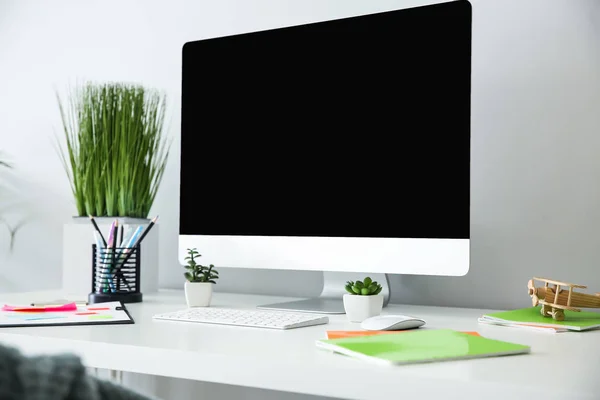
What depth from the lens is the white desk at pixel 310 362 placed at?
707 millimetres

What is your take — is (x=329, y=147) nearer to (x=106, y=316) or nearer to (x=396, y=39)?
(x=396, y=39)

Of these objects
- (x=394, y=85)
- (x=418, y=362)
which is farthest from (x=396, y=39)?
(x=418, y=362)

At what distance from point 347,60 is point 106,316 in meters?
0.65

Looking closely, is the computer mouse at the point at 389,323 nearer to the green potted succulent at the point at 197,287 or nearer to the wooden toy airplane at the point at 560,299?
the wooden toy airplane at the point at 560,299

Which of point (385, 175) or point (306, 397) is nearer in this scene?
point (385, 175)

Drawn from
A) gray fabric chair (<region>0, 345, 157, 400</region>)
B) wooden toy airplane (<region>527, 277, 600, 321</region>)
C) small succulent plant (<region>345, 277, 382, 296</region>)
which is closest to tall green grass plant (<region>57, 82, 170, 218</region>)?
small succulent plant (<region>345, 277, 382, 296</region>)

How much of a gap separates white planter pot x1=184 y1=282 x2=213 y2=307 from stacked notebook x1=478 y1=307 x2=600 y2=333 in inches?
20.7

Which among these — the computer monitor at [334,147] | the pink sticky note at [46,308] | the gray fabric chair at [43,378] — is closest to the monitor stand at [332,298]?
the computer monitor at [334,147]

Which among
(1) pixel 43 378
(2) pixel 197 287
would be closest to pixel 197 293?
(2) pixel 197 287

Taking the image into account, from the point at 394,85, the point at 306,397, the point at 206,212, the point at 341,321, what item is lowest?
the point at 306,397

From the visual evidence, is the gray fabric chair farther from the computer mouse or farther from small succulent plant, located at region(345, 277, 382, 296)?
small succulent plant, located at region(345, 277, 382, 296)

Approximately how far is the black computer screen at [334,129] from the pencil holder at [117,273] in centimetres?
14

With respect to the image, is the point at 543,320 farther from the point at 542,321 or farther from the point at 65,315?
the point at 65,315

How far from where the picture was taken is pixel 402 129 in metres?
1.29
